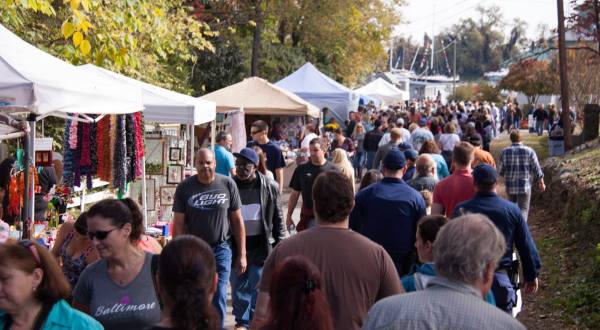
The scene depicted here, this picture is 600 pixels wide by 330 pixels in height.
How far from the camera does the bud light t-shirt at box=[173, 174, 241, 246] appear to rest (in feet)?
25.7

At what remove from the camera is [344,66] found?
1778 inches

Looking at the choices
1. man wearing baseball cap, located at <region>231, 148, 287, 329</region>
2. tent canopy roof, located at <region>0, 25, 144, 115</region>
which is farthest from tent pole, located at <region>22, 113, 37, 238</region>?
man wearing baseball cap, located at <region>231, 148, 287, 329</region>

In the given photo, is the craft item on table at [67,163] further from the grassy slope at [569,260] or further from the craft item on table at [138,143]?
the grassy slope at [569,260]

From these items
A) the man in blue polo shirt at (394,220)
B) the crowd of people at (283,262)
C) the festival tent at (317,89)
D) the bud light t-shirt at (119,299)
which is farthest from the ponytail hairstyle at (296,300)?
the festival tent at (317,89)

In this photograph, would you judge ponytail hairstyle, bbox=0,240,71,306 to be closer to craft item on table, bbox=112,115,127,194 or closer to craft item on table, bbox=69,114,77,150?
craft item on table, bbox=69,114,77,150

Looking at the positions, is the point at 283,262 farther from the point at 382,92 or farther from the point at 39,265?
the point at 382,92

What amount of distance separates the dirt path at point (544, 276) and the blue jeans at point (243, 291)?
3.14 metres

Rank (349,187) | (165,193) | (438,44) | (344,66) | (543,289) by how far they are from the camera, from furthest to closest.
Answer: (438,44)
(344,66)
(165,193)
(543,289)
(349,187)

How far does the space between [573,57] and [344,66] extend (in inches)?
477


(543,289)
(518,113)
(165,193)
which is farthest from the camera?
(518,113)

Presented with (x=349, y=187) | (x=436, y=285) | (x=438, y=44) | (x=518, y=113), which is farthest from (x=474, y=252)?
(x=438, y=44)

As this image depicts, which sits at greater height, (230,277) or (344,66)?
(344,66)

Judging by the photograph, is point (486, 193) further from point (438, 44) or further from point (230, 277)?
point (438, 44)

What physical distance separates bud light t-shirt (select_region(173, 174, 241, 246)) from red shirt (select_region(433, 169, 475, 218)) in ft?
6.49
